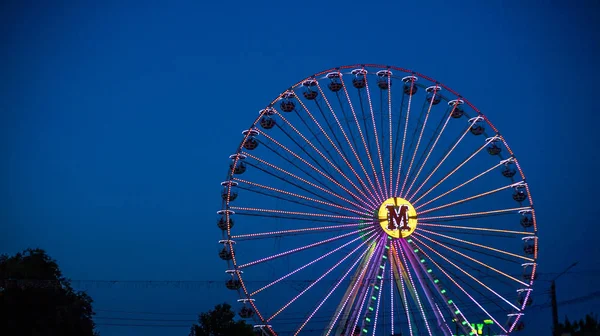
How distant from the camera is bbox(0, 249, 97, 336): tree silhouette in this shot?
4025cm

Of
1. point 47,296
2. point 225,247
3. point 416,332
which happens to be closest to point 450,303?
point 416,332

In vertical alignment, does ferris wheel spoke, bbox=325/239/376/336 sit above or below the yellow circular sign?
below

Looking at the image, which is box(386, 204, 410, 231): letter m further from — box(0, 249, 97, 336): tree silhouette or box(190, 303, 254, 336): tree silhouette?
box(190, 303, 254, 336): tree silhouette

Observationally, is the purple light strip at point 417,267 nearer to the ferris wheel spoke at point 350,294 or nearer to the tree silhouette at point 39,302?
the ferris wheel spoke at point 350,294

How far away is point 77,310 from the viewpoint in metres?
44.4

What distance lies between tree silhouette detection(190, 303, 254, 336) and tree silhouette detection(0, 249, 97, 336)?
17766 mm

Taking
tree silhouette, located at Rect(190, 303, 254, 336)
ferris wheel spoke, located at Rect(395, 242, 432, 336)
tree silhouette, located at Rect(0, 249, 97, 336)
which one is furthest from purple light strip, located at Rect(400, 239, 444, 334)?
tree silhouette, located at Rect(190, 303, 254, 336)

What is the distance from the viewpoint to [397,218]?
29844mm

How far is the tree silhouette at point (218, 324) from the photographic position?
63.4 metres

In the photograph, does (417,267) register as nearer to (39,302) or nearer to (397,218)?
(397,218)

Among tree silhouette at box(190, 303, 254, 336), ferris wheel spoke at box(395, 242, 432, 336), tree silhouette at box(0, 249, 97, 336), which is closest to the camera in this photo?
ferris wheel spoke at box(395, 242, 432, 336)

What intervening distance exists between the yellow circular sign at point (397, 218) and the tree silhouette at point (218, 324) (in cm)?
3696

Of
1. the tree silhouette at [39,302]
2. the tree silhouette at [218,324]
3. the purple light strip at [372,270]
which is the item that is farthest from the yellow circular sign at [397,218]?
the tree silhouette at [218,324]

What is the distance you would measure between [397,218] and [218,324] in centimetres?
3746
